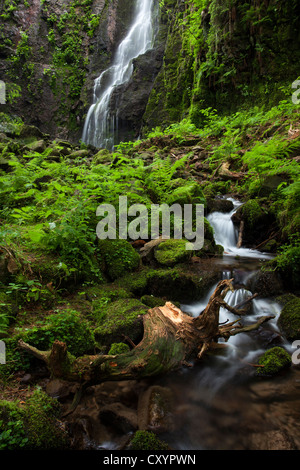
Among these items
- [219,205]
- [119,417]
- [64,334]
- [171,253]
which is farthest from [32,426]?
[219,205]

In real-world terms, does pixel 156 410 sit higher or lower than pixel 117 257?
lower

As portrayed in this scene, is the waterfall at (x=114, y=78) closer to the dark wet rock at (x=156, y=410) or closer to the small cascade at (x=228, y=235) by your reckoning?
the small cascade at (x=228, y=235)

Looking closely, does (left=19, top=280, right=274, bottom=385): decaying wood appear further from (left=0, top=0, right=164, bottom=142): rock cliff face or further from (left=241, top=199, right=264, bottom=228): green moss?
(left=0, top=0, right=164, bottom=142): rock cliff face

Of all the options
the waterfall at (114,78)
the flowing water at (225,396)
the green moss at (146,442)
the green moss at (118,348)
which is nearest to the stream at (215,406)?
the flowing water at (225,396)

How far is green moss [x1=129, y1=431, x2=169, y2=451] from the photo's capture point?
1.87 metres

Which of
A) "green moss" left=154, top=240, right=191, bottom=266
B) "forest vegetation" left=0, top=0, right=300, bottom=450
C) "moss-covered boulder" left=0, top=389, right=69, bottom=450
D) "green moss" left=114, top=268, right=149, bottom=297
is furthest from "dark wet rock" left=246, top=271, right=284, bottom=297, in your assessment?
"moss-covered boulder" left=0, top=389, right=69, bottom=450

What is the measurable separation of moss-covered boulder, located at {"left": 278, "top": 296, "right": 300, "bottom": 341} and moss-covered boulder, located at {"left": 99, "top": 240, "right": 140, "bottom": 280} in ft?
7.28

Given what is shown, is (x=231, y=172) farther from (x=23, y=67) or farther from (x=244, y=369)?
(x=23, y=67)

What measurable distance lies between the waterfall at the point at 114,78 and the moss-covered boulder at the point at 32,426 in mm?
18312

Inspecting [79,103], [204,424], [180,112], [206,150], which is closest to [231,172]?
[206,150]

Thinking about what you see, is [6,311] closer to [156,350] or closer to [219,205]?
[156,350]

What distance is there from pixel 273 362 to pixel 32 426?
230 cm

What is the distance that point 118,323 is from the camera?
284 cm
